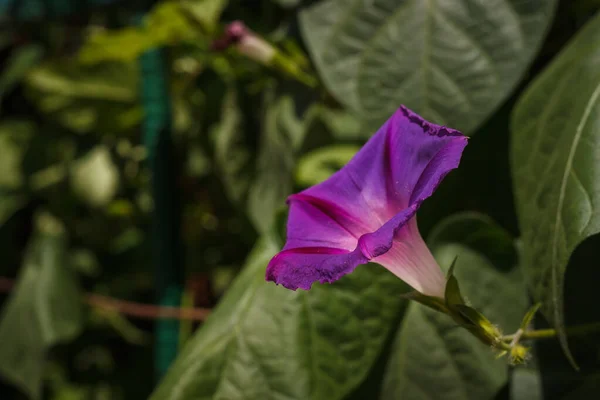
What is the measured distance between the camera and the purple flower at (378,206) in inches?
14.4

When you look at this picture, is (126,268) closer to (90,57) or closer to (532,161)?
(90,57)

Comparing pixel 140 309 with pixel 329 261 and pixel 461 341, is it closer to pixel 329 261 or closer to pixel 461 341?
pixel 461 341

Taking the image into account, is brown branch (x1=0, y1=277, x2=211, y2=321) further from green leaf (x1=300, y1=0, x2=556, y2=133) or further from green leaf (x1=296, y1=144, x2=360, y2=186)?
green leaf (x1=300, y1=0, x2=556, y2=133)

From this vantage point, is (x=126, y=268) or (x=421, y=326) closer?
(x=421, y=326)

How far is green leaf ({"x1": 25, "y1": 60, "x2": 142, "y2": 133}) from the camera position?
1107mm

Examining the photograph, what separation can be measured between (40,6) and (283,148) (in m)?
0.67

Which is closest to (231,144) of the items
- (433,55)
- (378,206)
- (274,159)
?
(274,159)

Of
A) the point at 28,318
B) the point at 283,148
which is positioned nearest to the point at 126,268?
the point at 28,318

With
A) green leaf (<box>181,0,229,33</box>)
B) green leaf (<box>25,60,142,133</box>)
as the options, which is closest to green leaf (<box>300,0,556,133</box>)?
green leaf (<box>181,0,229,33</box>)

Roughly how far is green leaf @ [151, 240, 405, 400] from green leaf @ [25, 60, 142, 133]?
2.09 feet

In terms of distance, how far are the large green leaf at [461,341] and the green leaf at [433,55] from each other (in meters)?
0.11

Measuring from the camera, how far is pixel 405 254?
414 mm

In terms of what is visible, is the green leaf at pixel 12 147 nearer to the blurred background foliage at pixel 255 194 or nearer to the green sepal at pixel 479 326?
the blurred background foliage at pixel 255 194

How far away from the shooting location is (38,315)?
1.00 metres
